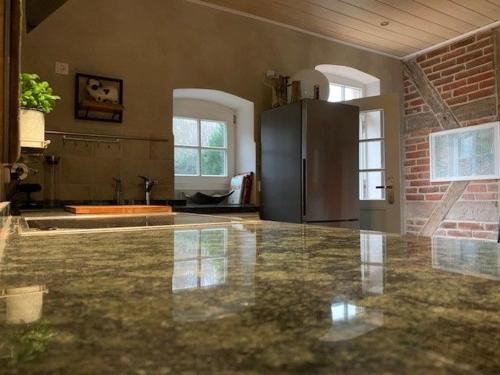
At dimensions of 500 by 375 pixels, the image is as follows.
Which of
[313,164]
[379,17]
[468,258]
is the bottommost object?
[468,258]

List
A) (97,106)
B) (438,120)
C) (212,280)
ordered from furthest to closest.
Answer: (438,120) → (97,106) → (212,280)

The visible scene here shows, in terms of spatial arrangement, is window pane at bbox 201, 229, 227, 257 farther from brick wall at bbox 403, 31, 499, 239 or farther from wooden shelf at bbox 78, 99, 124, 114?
brick wall at bbox 403, 31, 499, 239

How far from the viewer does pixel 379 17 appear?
10.4ft

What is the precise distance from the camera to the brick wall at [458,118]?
3312 mm

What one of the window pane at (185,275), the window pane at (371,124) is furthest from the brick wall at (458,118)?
the window pane at (185,275)

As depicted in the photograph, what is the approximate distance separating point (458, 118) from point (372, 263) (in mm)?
3561

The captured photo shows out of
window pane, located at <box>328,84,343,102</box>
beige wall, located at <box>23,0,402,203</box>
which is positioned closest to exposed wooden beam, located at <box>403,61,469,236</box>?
window pane, located at <box>328,84,343,102</box>

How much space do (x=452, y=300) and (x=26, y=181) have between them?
Result: 2.51m

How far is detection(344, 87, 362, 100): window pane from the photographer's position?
4043mm

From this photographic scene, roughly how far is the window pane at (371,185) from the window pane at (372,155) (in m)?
0.07

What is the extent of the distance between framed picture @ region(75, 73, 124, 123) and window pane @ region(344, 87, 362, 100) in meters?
2.30

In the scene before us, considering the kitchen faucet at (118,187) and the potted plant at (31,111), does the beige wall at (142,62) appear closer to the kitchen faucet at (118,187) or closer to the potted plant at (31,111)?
the kitchen faucet at (118,187)

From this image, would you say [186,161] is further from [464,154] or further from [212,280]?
[212,280]

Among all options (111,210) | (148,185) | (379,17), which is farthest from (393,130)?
(111,210)
